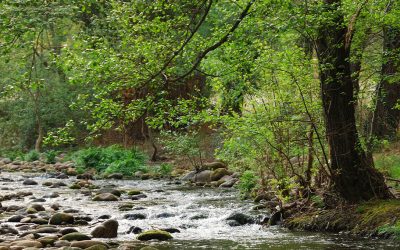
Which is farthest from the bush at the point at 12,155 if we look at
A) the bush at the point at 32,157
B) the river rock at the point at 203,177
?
the river rock at the point at 203,177

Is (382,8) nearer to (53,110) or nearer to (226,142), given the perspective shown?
(226,142)

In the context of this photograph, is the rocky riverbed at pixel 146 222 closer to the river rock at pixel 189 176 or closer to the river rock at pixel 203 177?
the river rock at pixel 203 177

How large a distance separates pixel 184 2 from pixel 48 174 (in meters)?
16.7

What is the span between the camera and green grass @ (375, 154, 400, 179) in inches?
462

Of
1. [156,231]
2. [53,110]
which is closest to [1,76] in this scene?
[53,110]

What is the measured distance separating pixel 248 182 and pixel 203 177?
Result: 5.70 metres

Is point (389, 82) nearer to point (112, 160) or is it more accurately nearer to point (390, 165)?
point (390, 165)

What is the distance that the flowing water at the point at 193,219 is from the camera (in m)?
7.90

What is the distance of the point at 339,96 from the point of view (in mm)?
8734

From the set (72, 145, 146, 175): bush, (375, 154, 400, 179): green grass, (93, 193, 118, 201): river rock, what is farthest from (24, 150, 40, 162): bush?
(375, 154, 400, 179): green grass

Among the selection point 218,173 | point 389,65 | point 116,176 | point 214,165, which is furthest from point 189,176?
point 389,65

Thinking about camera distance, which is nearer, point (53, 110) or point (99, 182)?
point (99, 182)

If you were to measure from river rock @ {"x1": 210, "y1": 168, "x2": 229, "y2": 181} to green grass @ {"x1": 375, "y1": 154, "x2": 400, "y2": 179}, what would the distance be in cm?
612

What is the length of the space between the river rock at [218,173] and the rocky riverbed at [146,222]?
1.66m
